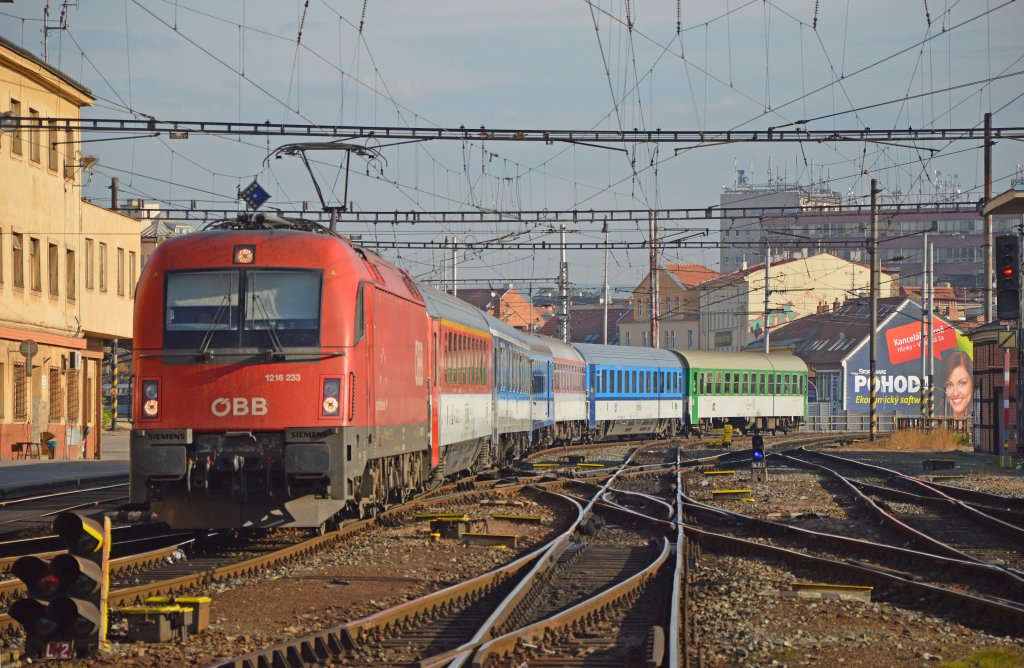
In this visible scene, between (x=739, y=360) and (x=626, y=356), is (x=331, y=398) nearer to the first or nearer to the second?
(x=626, y=356)

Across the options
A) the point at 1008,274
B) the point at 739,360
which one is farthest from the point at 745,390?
the point at 1008,274

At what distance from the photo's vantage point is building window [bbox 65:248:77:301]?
133 feet

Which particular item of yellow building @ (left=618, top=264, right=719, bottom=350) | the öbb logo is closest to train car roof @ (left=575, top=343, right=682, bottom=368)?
the öbb logo

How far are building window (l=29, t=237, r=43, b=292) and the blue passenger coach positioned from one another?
1773cm

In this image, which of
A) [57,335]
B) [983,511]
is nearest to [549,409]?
[57,335]

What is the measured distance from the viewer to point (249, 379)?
45.9 feet

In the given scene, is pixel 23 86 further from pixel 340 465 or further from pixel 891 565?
pixel 891 565

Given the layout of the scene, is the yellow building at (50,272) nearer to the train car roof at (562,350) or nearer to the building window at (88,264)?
the building window at (88,264)

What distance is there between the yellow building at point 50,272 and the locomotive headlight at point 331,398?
2006 centimetres

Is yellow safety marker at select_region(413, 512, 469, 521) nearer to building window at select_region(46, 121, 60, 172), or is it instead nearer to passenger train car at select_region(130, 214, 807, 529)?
passenger train car at select_region(130, 214, 807, 529)

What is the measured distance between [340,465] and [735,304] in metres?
81.0

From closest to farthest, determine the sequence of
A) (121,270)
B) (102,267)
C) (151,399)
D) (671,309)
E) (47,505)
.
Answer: (151,399), (47,505), (102,267), (121,270), (671,309)

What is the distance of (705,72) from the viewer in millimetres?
26359

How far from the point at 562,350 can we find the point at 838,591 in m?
30.7
